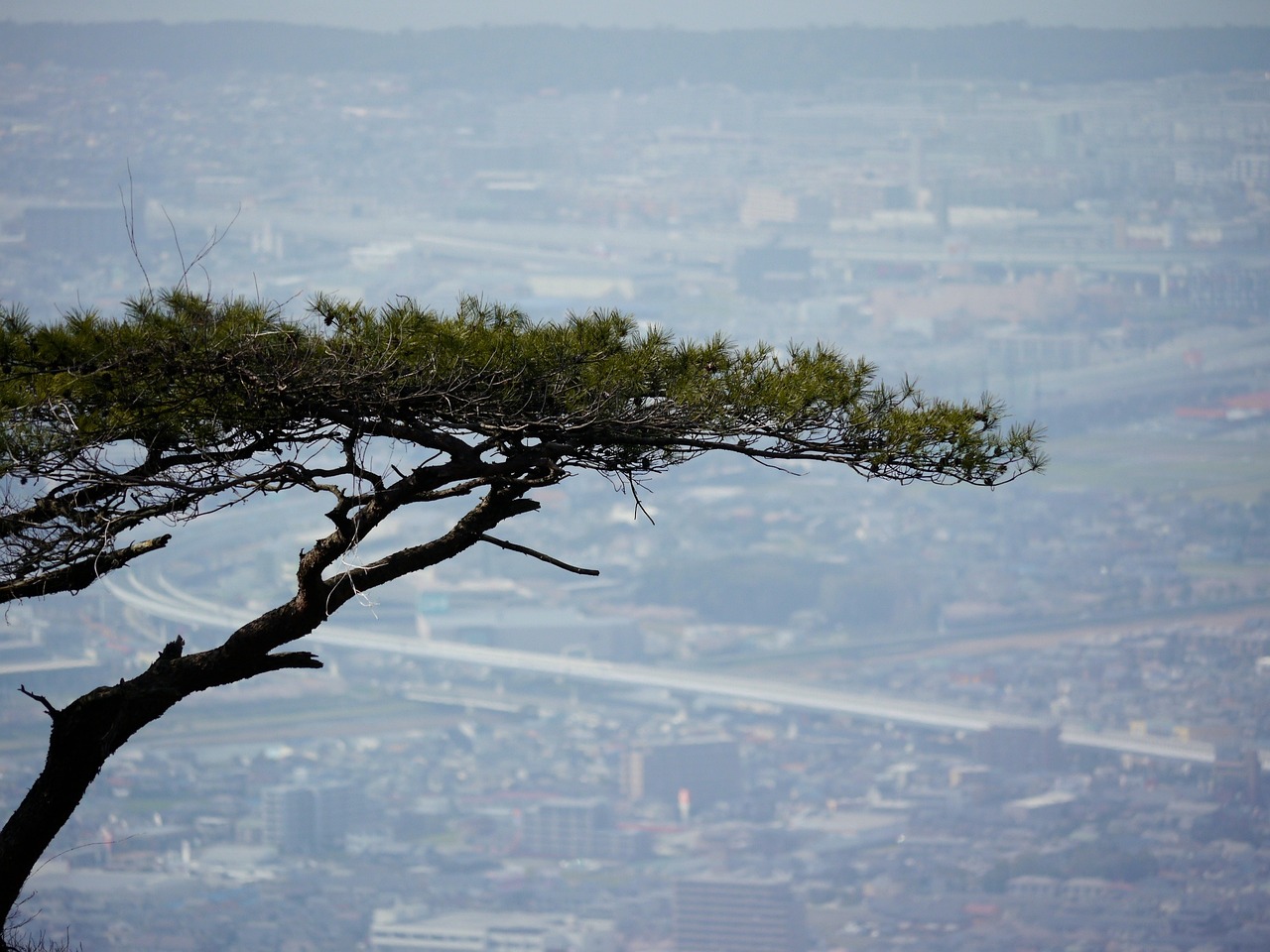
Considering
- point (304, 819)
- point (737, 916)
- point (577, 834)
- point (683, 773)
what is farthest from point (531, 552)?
point (683, 773)

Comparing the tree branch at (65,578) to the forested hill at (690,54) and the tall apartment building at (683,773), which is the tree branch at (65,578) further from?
the forested hill at (690,54)

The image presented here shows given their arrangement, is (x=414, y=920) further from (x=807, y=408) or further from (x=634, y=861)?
(x=807, y=408)

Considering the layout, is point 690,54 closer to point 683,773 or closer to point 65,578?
point 683,773

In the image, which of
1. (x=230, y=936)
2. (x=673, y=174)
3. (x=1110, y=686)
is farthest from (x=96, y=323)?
(x=673, y=174)

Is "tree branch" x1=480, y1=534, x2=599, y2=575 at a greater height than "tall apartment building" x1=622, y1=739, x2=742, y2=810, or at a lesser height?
greater

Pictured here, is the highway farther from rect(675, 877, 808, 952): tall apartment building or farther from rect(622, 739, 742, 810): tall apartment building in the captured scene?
rect(675, 877, 808, 952): tall apartment building

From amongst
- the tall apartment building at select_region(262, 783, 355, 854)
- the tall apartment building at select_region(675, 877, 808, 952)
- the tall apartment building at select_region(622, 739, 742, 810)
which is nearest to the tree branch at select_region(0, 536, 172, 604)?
the tall apartment building at select_region(675, 877, 808, 952)
